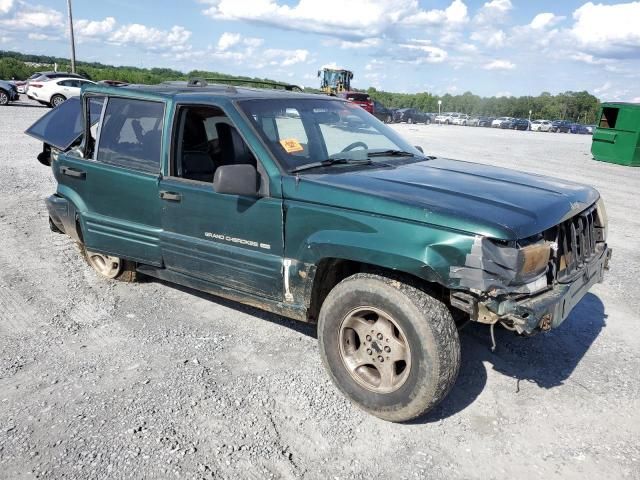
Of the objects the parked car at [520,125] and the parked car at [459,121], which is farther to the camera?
the parked car at [459,121]

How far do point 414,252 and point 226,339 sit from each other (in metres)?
1.87

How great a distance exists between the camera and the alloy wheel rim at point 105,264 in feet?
16.8

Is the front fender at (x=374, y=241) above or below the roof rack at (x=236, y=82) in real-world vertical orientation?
below

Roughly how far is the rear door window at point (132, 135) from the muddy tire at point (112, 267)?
1.03m

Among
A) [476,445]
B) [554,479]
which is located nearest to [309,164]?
[476,445]

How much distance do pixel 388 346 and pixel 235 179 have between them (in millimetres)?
1382

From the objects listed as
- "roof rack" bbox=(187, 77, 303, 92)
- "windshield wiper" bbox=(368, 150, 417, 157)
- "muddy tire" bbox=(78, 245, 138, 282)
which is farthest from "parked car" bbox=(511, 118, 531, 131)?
"muddy tire" bbox=(78, 245, 138, 282)

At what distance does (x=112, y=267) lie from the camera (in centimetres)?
519

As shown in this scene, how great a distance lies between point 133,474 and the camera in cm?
265

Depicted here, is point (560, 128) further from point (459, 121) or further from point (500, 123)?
point (459, 121)

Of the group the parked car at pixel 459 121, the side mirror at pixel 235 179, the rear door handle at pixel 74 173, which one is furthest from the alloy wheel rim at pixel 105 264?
the parked car at pixel 459 121

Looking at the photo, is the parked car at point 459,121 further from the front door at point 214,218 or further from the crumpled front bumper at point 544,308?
the crumpled front bumper at point 544,308

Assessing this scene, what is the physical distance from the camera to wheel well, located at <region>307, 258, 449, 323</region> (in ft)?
10.2

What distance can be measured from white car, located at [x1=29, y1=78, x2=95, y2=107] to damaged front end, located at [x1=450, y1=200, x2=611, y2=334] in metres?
26.2
